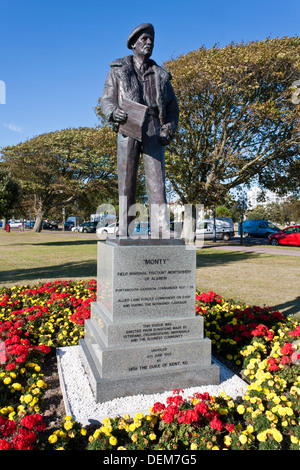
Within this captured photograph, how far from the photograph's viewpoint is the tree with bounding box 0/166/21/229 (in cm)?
2031

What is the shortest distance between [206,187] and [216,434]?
55.2 feet

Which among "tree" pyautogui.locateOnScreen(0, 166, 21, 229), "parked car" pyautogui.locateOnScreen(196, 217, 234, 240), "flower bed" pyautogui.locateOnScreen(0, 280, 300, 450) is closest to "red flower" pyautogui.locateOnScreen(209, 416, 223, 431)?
"flower bed" pyautogui.locateOnScreen(0, 280, 300, 450)

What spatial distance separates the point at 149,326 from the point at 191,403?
849mm

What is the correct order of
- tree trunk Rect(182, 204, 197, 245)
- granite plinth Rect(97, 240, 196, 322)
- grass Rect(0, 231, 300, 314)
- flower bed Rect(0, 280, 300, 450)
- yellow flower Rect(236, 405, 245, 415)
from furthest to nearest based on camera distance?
tree trunk Rect(182, 204, 197, 245) < grass Rect(0, 231, 300, 314) < granite plinth Rect(97, 240, 196, 322) < yellow flower Rect(236, 405, 245, 415) < flower bed Rect(0, 280, 300, 450)

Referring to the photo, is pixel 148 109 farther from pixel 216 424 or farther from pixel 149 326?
pixel 216 424

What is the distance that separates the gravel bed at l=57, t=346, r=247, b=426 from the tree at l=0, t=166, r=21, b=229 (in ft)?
60.6

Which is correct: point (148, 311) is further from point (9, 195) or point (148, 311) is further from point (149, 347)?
point (9, 195)

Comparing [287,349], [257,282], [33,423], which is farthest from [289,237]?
[33,423]

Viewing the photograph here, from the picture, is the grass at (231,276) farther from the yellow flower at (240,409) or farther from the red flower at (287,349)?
the yellow flower at (240,409)

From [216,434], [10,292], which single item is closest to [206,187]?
[10,292]

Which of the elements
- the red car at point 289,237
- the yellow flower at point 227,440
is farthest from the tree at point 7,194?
the yellow flower at point 227,440

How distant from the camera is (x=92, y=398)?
3.29 m

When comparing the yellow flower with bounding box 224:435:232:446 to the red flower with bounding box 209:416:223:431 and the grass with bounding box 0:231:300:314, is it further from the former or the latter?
the grass with bounding box 0:231:300:314

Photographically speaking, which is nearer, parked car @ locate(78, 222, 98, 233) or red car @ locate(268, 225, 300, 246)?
red car @ locate(268, 225, 300, 246)
